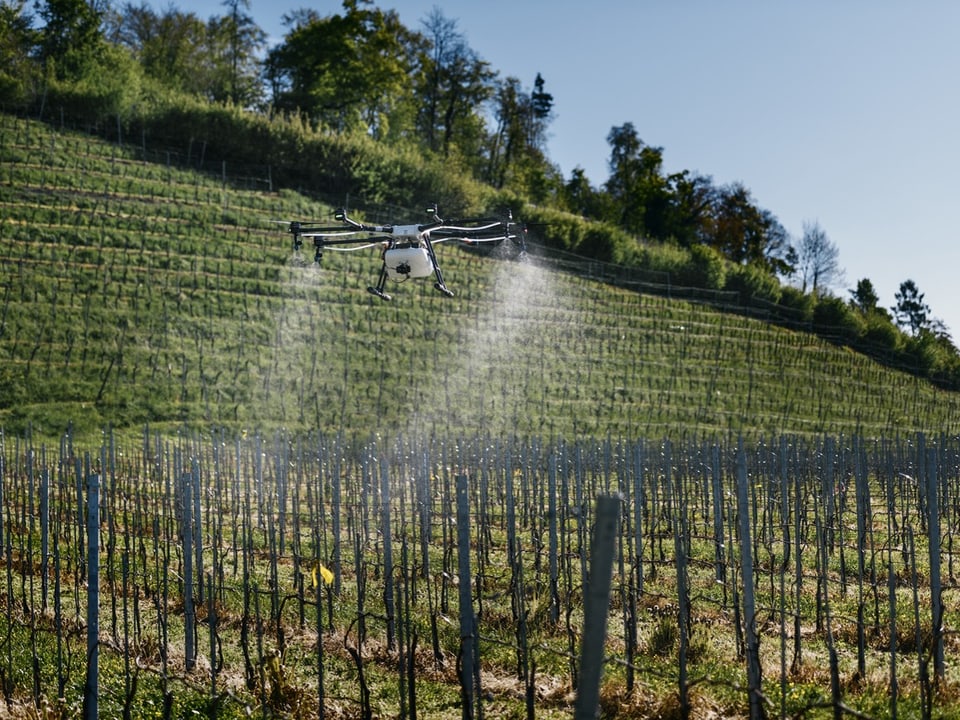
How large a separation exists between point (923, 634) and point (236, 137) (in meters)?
40.5

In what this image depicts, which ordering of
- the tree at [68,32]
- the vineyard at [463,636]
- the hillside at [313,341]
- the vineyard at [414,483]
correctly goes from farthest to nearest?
the tree at [68,32] < the hillside at [313,341] < the vineyard at [414,483] < the vineyard at [463,636]

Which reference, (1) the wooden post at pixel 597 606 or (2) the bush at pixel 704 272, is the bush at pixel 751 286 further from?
(1) the wooden post at pixel 597 606

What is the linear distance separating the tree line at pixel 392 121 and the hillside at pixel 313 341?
291 cm

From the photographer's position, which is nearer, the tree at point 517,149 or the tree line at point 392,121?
the tree line at point 392,121

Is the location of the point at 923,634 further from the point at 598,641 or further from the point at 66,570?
the point at 66,570

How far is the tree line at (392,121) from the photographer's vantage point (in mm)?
45750

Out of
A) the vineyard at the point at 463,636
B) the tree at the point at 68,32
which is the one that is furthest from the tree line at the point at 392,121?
the vineyard at the point at 463,636

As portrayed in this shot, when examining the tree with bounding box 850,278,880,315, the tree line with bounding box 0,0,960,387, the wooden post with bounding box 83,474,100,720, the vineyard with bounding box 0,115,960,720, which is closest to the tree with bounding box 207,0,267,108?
the tree line with bounding box 0,0,960,387

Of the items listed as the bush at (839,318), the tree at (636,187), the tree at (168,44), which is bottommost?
the bush at (839,318)

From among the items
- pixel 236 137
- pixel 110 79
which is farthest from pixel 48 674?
pixel 110 79

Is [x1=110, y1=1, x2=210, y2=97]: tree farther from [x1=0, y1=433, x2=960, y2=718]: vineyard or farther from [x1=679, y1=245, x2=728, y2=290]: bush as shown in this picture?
[x1=0, y1=433, x2=960, y2=718]: vineyard

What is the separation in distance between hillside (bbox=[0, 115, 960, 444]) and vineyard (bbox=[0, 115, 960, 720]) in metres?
0.13

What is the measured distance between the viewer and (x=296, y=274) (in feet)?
117

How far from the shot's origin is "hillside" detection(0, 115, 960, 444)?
28750mm
